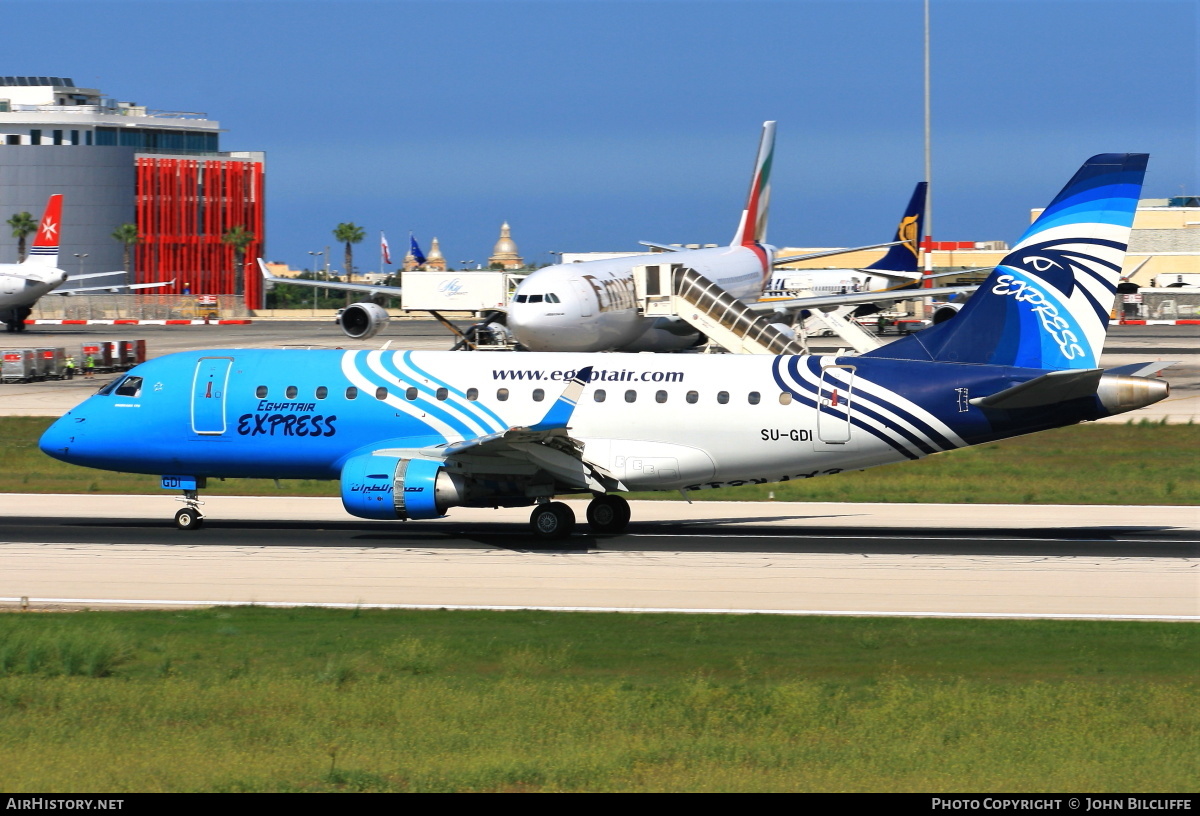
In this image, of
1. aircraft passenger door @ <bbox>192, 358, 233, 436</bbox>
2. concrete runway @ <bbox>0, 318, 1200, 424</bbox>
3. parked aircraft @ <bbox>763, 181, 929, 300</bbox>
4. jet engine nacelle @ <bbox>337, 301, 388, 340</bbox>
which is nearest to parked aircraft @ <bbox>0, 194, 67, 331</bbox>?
concrete runway @ <bbox>0, 318, 1200, 424</bbox>

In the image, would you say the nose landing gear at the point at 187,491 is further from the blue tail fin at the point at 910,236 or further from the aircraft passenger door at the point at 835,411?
the blue tail fin at the point at 910,236

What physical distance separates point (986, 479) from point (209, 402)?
2051 cm

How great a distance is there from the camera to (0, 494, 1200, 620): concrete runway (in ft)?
71.3

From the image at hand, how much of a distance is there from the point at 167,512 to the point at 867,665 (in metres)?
19.6

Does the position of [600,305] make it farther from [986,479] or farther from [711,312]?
[986,479]

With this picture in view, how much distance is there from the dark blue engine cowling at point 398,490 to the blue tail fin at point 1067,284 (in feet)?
33.2

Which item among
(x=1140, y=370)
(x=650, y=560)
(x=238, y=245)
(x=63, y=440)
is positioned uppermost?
(x=238, y=245)

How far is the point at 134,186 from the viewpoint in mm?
172250

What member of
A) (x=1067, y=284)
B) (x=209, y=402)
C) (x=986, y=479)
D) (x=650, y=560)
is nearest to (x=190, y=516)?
(x=209, y=402)

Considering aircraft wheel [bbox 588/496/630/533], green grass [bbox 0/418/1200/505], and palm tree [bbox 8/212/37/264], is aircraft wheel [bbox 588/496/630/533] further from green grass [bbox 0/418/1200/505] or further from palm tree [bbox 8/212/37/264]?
palm tree [bbox 8/212/37/264]

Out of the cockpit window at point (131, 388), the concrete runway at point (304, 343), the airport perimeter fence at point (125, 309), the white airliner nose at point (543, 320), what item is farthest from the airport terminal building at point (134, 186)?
the cockpit window at point (131, 388)

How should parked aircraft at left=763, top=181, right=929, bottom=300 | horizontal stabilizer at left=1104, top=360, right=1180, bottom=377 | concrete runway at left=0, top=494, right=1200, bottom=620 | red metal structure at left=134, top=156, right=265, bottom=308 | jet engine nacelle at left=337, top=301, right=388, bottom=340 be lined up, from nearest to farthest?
concrete runway at left=0, top=494, right=1200, bottom=620
horizontal stabilizer at left=1104, top=360, right=1180, bottom=377
jet engine nacelle at left=337, top=301, right=388, bottom=340
parked aircraft at left=763, top=181, right=929, bottom=300
red metal structure at left=134, top=156, right=265, bottom=308

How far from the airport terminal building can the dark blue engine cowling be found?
149023 millimetres
